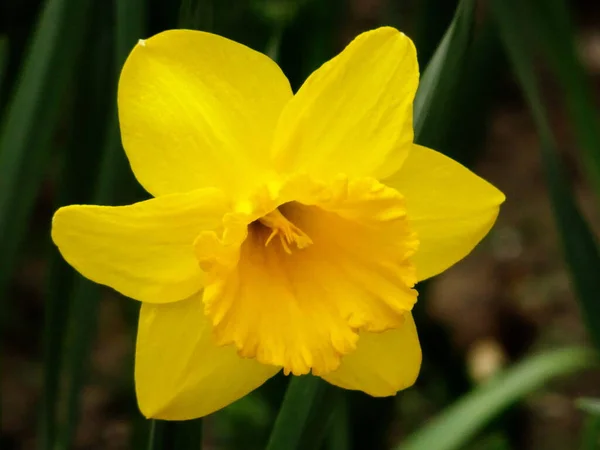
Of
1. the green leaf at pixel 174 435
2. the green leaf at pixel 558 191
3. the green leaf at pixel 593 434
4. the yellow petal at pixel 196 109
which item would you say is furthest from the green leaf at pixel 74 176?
the green leaf at pixel 593 434

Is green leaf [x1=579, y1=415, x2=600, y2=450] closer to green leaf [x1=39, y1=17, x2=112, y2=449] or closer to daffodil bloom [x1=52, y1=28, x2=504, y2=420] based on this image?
daffodil bloom [x1=52, y1=28, x2=504, y2=420]

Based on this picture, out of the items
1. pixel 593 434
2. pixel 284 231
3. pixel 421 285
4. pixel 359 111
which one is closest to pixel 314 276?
pixel 284 231

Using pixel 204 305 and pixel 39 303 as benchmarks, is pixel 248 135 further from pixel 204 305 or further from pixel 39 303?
pixel 39 303

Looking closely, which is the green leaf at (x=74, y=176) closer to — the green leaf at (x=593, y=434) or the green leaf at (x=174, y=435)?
the green leaf at (x=174, y=435)

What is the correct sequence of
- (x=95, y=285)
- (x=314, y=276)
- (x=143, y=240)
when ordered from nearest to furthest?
(x=143, y=240)
(x=314, y=276)
(x=95, y=285)

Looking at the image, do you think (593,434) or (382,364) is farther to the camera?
(593,434)

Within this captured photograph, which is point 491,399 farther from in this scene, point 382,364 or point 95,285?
point 95,285
